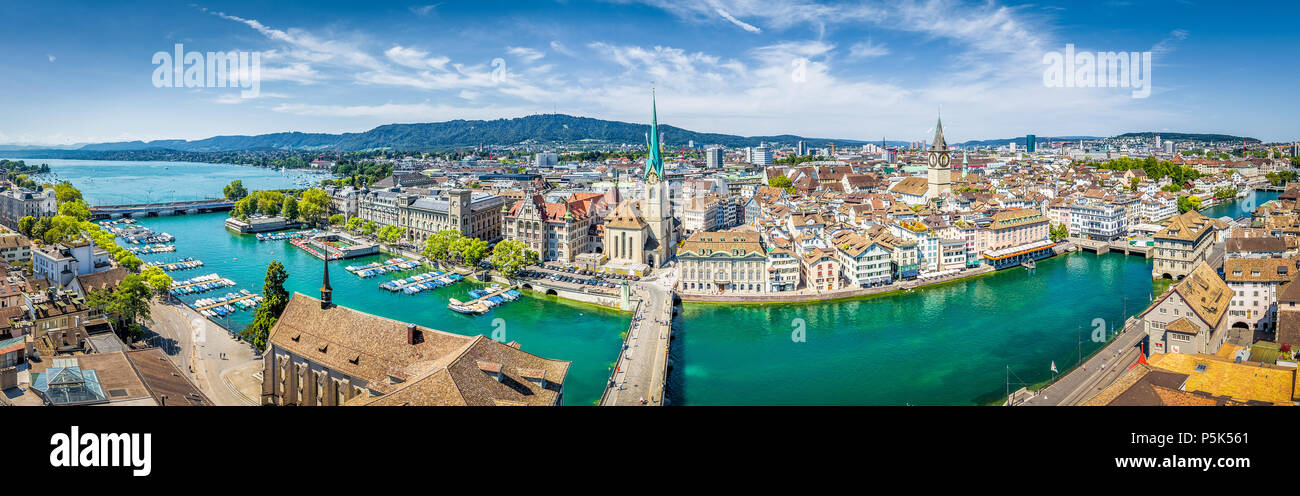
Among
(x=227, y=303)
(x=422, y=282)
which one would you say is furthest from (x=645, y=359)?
(x=227, y=303)

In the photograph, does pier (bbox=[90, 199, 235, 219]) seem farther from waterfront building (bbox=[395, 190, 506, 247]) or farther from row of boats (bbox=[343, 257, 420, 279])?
row of boats (bbox=[343, 257, 420, 279])

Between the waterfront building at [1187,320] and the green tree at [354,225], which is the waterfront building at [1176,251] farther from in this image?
the green tree at [354,225]

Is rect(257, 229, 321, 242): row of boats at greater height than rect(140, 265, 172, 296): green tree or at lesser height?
greater

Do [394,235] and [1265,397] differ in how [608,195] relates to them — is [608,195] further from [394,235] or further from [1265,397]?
[1265,397]

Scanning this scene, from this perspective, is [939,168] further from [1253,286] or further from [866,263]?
[1253,286]

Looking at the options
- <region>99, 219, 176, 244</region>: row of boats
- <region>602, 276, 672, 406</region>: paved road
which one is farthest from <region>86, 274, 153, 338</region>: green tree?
<region>99, 219, 176, 244</region>: row of boats
